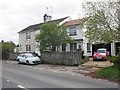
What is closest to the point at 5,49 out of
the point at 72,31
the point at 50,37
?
the point at 72,31

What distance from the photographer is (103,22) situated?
2366 cm

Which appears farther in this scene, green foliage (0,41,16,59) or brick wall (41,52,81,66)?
green foliage (0,41,16,59)

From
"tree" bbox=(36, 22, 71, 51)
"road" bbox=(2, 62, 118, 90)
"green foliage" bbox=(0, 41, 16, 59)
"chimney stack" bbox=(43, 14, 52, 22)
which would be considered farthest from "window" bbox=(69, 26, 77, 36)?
"road" bbox=(2, 62, 118, 90)

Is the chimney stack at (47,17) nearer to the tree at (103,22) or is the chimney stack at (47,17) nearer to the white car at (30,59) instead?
the white car at (30,59)

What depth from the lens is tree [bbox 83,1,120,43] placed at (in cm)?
2308

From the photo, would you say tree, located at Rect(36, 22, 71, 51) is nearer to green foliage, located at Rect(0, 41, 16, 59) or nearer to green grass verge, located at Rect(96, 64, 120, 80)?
green foliage, located at Rect(0, 41, 16, 59)

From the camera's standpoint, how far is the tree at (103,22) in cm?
2308

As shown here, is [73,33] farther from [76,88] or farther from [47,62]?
[76,88]

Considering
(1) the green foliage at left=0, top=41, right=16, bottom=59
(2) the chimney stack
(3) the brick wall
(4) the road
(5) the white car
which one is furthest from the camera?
(2) the chimney stack

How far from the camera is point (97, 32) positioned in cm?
2406

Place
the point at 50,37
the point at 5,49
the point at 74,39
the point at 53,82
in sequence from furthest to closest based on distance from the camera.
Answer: the point at 5,49 < the point at 74,39 < the point at 50,37 < the point at 53,82

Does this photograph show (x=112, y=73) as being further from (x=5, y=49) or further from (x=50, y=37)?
(x=5, y=49)

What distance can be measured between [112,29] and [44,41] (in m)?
18.2

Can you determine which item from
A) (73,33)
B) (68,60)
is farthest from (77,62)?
(73,33)
